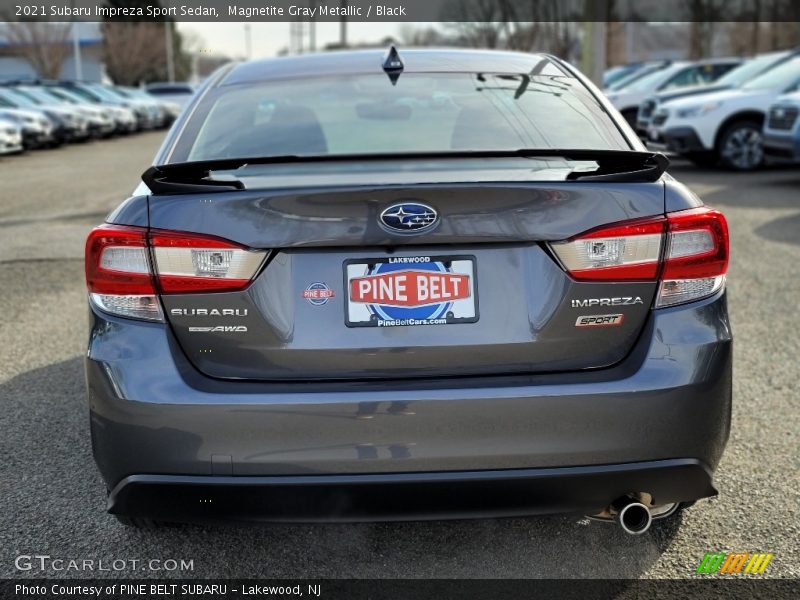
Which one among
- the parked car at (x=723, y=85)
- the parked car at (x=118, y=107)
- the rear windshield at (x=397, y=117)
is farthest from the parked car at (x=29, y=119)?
the rear windshield at (x=397, y=117)

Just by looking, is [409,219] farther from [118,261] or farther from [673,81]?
[673,81]

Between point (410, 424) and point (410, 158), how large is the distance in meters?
0.79

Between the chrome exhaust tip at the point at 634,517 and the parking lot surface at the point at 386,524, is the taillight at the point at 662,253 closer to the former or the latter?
the chrome exhaust tip at the point at 634,517

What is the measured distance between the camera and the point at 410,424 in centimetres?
238

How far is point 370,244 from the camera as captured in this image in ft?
7.88

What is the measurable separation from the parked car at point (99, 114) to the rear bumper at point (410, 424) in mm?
27048

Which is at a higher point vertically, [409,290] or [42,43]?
[409,290]

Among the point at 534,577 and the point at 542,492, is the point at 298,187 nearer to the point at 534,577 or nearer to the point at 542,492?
the point at 542,492

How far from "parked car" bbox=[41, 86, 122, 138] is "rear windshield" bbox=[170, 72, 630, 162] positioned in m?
25.9

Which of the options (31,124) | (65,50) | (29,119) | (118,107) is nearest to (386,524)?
(31,124)

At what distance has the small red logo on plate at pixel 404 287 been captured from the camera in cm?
241

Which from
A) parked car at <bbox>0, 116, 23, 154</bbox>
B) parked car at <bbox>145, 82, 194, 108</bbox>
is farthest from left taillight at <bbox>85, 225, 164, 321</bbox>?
parked car at <bbox>145, 82, 194, 108</bbox>

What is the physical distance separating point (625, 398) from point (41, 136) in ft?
75.7

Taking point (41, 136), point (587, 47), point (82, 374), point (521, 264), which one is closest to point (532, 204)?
point (521, 264)
